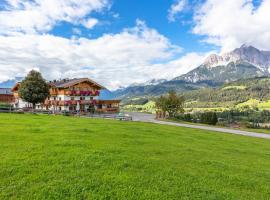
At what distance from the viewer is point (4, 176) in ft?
31.4

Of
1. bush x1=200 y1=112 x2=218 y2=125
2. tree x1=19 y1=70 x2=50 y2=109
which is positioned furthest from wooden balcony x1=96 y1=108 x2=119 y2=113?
bush x1=200 y1=112 x2=218 y2=125

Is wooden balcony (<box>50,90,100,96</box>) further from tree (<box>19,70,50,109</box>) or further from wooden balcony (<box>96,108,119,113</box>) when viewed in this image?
tree (<box>19,70,50,109</box>)

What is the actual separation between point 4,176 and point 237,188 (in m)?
8.80

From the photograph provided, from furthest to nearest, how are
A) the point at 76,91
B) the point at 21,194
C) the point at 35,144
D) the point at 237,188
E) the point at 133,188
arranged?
the point at 76,91 → the point at 35,144 → the point at 237,188 → the point at 133,188 → the point at 21,194

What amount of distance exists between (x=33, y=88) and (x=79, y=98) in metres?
25.7

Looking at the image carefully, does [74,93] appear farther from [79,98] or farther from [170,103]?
[170,103]

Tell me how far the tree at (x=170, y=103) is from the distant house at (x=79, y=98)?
77.1 feet

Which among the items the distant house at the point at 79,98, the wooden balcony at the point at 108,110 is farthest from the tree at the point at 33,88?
the wooden balcony at the point at 108,110

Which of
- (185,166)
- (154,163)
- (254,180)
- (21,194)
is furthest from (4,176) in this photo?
(254,180)

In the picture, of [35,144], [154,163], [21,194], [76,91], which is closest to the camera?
[21,194]

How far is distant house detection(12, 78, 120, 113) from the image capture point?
83.2 metres

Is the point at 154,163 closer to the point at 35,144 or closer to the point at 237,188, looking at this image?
the point at 237,188

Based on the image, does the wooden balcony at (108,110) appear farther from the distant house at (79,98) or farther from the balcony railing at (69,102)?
the balcony railing at (69,102)

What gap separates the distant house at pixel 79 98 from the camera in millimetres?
83250
